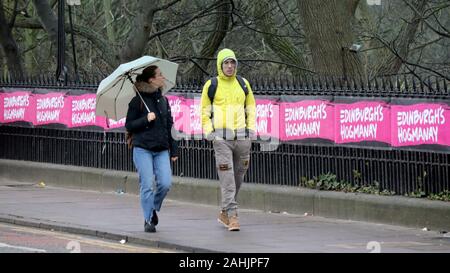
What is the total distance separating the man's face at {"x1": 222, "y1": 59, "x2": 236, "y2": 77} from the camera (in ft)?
39.6

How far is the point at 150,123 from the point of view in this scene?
1212cm

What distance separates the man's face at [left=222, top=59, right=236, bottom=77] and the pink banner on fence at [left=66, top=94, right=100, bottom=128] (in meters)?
5.48

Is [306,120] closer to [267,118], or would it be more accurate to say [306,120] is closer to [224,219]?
[267,118]

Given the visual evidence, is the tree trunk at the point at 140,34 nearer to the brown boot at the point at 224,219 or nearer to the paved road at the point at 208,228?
the paved road at the point at 208,228

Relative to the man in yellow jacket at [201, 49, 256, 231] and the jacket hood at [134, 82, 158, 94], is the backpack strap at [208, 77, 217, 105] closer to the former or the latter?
the man in yellow jacket at [201, 49, 256, 231]

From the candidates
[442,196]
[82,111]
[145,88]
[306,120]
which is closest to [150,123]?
[145,88]

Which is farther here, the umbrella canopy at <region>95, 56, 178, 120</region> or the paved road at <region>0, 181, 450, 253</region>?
the umbrella canopy at <region>95, 56, 178, 120</region>

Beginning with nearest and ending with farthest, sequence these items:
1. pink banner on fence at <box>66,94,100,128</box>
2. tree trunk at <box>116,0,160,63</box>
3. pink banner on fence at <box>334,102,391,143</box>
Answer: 1. pink banner on fence at <box>334,102,391,143</box>
2. pink banner on fence at <box>66,94,100,128</box>
3. tree trunk at <box>116,0,160,63</box>

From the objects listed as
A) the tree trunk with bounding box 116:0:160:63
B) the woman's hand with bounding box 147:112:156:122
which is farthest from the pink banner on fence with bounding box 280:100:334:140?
the tree trunk with bounding box 116:0:160:63

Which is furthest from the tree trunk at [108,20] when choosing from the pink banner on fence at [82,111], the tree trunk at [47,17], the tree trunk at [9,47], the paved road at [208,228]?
the paved road at [208,228]

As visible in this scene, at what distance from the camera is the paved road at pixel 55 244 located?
11039mm

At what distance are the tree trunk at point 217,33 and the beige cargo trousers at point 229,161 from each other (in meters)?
11.6
